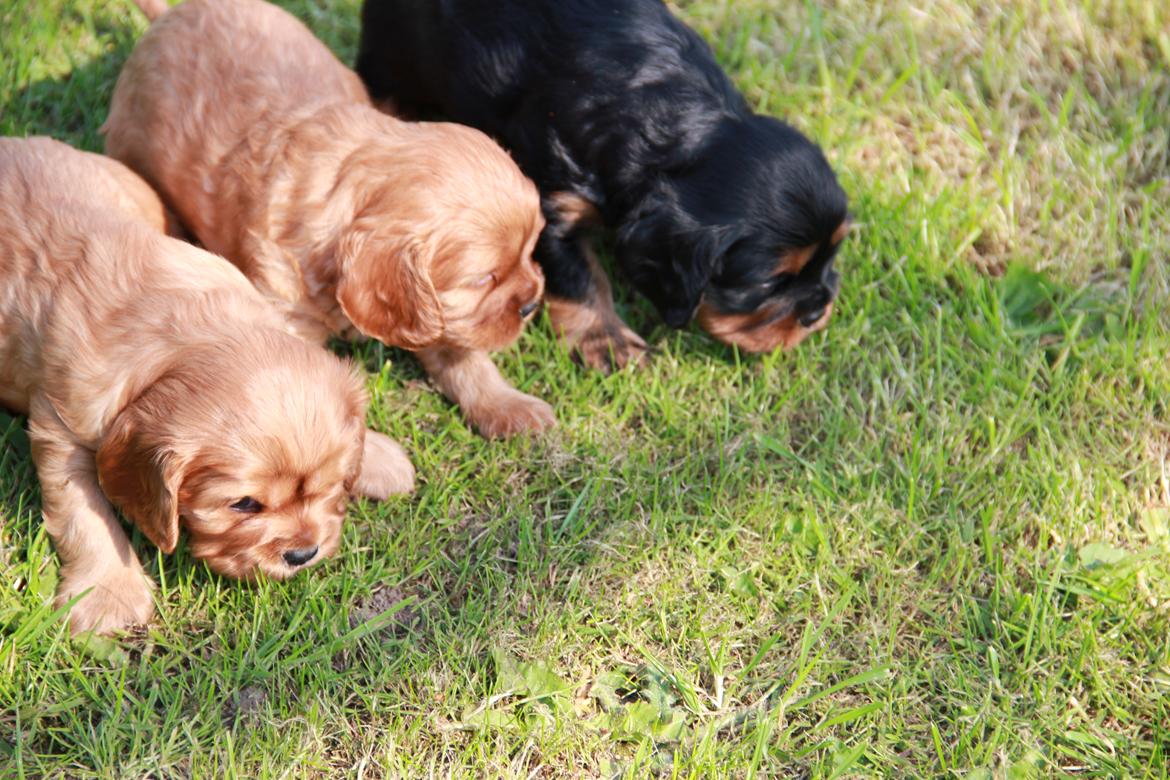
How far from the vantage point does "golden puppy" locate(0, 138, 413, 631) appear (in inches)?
110

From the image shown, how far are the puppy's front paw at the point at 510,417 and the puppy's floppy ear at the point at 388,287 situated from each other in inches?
16.5

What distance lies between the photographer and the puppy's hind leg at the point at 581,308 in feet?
13.0

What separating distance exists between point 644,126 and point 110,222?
1742 mm

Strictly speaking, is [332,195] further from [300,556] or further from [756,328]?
[756,328]

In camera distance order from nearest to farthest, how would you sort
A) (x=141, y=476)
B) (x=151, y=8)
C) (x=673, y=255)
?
1. (x=141, y=476)
2. (x=673, y=255)
3. (x=151, y=8)

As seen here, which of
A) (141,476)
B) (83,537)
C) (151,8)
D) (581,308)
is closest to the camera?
(141,476)

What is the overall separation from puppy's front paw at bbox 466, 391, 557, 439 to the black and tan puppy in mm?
333

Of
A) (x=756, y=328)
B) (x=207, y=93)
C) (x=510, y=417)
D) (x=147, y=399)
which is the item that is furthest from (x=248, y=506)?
(x=756, y=328)

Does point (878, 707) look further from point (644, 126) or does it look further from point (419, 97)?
point (419, 97)

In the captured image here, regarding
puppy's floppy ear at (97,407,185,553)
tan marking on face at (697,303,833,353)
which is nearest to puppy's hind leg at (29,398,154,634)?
puppy's floppy ear at (97,407,185,553)

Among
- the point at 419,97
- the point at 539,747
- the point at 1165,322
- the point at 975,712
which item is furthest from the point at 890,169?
the point at 539,747

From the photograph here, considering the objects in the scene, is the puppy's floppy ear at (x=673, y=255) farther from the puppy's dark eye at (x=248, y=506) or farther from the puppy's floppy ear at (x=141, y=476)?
the puppy's floppy ear at (x=141, y=476)

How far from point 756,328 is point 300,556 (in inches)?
69.6

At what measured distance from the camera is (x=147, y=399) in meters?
2.86
